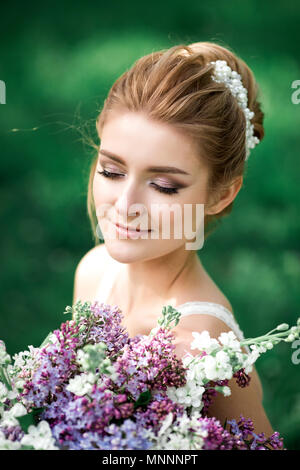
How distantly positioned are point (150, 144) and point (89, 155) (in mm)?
2078

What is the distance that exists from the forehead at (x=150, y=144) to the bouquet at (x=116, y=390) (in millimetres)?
390

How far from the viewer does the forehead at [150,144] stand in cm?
129

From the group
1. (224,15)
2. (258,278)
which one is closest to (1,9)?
(224,15)

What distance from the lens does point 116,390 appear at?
99cm

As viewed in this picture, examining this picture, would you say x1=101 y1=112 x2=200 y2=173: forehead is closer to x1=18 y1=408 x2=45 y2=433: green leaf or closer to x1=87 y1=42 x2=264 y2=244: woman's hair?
x1=87 y1=42 x2=264 y2=244: woman's hair

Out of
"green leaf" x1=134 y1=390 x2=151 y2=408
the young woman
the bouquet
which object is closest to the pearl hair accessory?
the young woman

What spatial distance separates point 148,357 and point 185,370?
8 centimetres

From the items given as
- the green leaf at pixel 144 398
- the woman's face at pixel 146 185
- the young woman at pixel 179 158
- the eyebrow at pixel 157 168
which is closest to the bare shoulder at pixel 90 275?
the young woman at pixel 179 158

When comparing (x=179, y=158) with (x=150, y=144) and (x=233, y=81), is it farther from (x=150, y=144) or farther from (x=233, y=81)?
(x=233, y=81)

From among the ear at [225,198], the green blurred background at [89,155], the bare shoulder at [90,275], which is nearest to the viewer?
the ear at [225,198]

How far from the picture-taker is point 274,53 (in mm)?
3482

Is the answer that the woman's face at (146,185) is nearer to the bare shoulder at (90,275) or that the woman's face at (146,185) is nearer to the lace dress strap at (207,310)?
the lace dress strap at (207,310)

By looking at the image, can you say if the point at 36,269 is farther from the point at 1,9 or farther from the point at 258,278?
the point at 1,9

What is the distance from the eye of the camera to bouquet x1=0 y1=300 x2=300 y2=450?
91 cm
